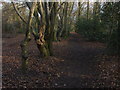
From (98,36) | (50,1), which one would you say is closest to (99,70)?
(50,1)

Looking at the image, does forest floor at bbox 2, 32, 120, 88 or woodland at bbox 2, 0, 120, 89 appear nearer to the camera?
forest floor at bbox 2, 32, 120, 88

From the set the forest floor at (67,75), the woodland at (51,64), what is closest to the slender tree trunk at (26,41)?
the woodland at (51,64)

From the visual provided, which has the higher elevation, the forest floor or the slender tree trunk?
the slender tree trunk

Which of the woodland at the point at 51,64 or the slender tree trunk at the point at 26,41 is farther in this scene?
the slender tree trunk at the point at 26,41

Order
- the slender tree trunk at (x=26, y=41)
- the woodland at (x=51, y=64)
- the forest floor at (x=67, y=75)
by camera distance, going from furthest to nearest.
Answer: the slender tree trunk at (x=26, y=41) → the woodland at (x=51, y=64) → the forest floor at (x=67, y=75)

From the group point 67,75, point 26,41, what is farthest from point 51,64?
point 26,41

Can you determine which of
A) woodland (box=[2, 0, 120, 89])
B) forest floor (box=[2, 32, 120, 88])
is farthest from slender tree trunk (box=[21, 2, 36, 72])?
forest floor (box=[2, 32, 120, 88])

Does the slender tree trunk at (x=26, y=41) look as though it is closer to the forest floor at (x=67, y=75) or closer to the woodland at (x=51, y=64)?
the woodland at (x=51, y=64)

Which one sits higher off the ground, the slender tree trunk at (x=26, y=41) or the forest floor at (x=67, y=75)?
the slender tree trunk at (x=26, y=41)

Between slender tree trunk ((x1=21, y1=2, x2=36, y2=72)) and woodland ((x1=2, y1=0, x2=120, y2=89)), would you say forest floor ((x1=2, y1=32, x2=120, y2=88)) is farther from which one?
slender tree trunk ((x1=21, y1=2, x2=36, y2=72))

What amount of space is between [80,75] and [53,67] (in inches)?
62.0

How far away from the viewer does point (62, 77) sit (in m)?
7.06

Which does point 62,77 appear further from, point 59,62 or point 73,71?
point 59,62

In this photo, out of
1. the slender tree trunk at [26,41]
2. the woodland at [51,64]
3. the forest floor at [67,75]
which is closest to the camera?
the forest floor at [67,75]
